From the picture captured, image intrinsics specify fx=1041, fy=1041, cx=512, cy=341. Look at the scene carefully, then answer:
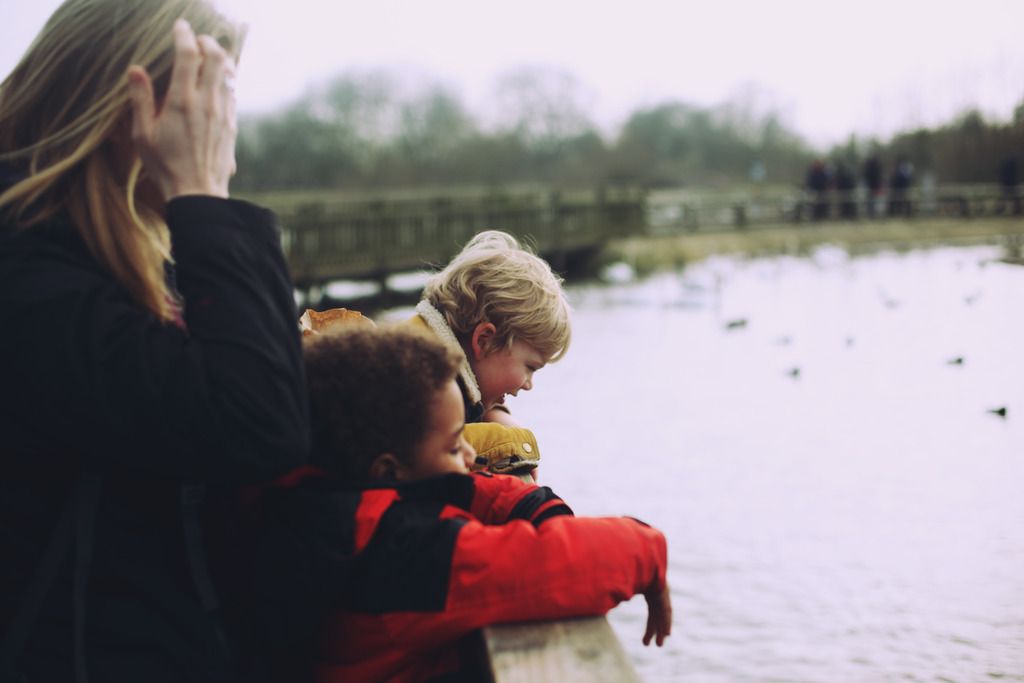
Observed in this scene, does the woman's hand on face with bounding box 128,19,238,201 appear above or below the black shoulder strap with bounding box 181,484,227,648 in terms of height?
above

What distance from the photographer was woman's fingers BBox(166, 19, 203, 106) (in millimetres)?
1401

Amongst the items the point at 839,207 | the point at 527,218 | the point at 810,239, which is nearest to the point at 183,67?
the point at 527,218

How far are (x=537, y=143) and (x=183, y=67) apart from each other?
58547 mm

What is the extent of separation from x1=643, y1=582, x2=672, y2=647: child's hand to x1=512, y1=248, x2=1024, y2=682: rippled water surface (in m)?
3.29

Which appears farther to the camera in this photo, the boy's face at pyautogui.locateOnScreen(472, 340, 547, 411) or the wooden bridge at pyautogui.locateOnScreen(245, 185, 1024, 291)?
the wooden bridge at pyautogui.locateOnScreen(245, 185, 1024, 291)

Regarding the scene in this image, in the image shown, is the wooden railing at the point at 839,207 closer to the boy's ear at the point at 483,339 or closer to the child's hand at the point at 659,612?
the boy's ear at the point at 483,339

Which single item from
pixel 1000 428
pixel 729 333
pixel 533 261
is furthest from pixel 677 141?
pixel 533 261

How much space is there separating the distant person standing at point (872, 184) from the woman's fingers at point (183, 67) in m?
35.6

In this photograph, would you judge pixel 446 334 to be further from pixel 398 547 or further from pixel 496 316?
pixel 398 547

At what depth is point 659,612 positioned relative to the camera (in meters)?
1.68

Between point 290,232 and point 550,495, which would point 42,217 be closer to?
point 550,495

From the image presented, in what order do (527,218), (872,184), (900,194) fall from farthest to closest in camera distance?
(900,194)
(872,184)
(527,218)

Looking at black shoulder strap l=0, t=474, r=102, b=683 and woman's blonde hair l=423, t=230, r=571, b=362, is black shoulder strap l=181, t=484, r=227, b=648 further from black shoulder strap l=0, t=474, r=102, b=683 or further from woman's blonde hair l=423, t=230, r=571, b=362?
woman's blonde hair l=423, t=230, r=571, b=362

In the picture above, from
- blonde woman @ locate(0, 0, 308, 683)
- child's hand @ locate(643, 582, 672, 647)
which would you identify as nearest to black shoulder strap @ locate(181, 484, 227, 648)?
blonde woman @ locate(0, 0, 308, 683)
